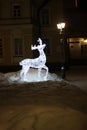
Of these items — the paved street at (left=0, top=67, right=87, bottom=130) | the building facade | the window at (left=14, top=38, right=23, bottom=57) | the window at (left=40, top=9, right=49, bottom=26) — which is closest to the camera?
the paved street at (left=0, top=67, right=87, bottom=130)

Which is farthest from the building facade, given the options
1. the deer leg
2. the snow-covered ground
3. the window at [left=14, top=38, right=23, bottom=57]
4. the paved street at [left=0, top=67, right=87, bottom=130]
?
the paved street at [left=0, top=67, right=87, bottom=130]

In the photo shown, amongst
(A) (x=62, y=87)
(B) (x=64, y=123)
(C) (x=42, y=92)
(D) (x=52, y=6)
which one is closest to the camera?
(B) (x=64, y=123)

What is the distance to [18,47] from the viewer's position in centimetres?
3816

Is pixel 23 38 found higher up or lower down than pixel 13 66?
higher up

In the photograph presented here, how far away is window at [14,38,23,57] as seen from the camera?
38094mm

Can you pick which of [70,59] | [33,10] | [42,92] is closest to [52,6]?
[33,10]

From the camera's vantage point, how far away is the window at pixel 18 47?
38094 mm

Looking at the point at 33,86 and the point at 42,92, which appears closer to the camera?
the point at 42,92

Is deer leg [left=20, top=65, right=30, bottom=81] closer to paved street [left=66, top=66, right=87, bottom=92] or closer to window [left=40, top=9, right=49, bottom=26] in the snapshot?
paved street [left=66, top=66, right=87, bottom=92]

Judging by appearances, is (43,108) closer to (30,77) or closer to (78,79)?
(30,77)

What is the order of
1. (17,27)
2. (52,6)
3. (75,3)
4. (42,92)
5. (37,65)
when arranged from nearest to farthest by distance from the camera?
(42,92) → (37,65) → (17,27) → (52,6) → (75,3)

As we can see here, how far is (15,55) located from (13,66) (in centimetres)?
100

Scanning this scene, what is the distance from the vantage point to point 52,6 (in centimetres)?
4050

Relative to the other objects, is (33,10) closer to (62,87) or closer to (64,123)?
(62,87)
